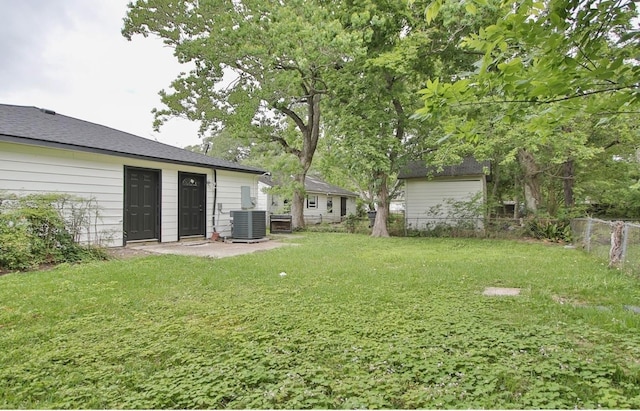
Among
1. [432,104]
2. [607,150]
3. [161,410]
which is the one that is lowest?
[161,410]

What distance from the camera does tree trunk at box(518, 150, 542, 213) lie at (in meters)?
14.5

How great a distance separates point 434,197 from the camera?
1585 centimetres

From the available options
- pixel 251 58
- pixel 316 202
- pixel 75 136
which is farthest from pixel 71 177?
pixel 316 202

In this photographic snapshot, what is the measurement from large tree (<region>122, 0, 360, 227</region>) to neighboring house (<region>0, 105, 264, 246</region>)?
11.1 ft

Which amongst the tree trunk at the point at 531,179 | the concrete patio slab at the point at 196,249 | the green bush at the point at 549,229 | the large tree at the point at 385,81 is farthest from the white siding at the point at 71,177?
the tree trunk at the point at 531,179

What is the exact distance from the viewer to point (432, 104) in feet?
7.68

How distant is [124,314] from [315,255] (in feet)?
15.3

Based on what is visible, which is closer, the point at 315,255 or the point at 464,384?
the point at 464,384

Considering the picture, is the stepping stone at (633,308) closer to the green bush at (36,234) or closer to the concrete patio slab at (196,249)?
the concrete patio slab at (196,249)

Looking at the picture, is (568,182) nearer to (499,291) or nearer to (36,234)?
(499,291)

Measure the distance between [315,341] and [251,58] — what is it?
438 inches

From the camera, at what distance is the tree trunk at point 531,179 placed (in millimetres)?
14484

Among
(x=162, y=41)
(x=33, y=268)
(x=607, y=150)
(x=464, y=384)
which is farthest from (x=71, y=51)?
(x=607, y=150)

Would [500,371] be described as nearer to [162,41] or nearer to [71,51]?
[71,51]
